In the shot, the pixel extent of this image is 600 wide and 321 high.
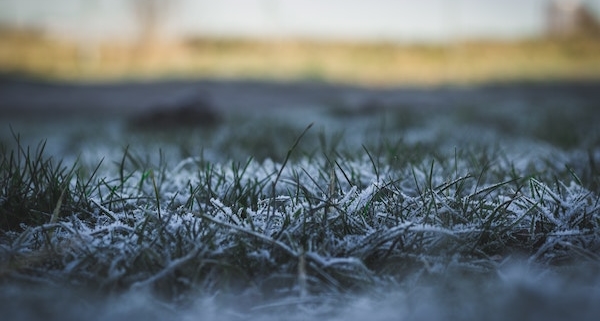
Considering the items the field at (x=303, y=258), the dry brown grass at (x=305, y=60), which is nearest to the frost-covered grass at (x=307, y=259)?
the field at (x=303, y=258)

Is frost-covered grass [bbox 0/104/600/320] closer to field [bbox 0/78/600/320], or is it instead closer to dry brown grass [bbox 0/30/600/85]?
field [bbox 0/78/600/320]

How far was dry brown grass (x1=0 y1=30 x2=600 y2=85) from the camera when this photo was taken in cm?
1798

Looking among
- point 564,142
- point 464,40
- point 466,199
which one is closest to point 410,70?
point 464,40

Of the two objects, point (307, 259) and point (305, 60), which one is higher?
point (305, 60)

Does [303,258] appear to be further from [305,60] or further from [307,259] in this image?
[305,60]

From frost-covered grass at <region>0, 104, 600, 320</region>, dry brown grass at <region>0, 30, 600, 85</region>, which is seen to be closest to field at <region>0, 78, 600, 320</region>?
frost-covered grass at <region>0, 104, 600, 320</region>

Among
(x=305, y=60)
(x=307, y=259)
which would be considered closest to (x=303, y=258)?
(x=307, y=259)

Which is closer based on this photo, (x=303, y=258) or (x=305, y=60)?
(x=303, y=258)

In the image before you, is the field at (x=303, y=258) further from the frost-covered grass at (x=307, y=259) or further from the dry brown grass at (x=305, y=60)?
the dry brown grass at (x=305, y=60)

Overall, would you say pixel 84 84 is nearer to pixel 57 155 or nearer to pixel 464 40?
pixel 57 155

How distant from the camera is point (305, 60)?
20.6 m

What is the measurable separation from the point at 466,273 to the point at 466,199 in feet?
0.89

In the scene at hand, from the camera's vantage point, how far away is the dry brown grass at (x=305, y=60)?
59.0ft

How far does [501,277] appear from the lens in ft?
2.92
